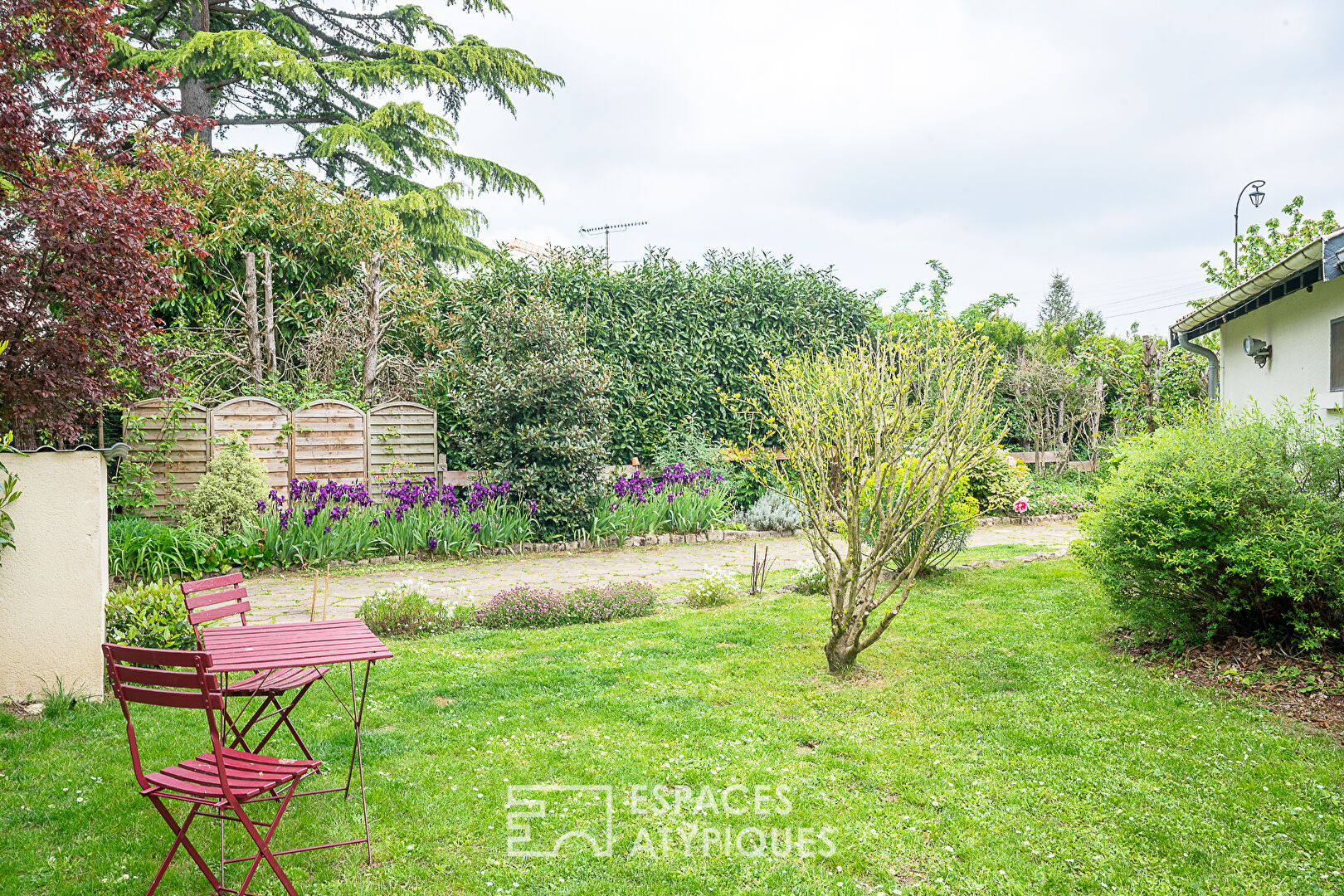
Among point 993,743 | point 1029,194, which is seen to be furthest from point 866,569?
point 1029,194

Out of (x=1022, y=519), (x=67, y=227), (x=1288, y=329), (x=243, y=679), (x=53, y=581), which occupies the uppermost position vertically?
(x=67, y=227)

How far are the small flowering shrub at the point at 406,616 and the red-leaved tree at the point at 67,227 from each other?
121 inches

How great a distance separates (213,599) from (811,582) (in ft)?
17.0

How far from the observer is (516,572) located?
27.8 feet

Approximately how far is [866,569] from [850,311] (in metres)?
10.2

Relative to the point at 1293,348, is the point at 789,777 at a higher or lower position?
lower

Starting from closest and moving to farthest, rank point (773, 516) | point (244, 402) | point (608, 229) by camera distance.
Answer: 1. point (244, 402)
2. point (773, 516)
3. point (608, 229)

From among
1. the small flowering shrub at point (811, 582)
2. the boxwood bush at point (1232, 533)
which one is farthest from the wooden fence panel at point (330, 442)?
the boxwood bush at point (1232, 533)

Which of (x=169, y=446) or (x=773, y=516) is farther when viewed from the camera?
(x=773, y=516)

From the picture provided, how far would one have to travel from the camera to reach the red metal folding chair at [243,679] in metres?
3.20

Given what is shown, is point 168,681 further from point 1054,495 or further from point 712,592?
point 1054,495

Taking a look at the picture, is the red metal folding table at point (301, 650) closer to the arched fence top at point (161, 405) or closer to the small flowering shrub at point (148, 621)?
the small flowering shrub at point (148, 621)

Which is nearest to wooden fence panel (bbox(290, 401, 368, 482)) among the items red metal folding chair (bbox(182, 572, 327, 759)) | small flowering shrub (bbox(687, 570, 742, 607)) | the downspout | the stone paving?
the stone paving

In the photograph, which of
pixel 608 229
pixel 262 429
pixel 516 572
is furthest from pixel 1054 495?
pixel 608 229
